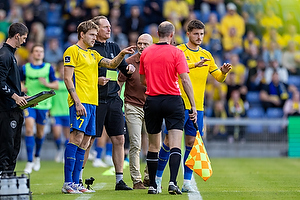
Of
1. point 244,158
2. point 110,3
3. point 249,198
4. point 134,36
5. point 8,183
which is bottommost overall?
point 244,158

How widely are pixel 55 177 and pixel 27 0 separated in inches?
522

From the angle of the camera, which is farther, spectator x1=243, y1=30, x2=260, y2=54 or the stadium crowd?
spectator x1=243, y1=30, x2=260, y2=54

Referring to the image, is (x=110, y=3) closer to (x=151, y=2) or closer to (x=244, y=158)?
(x=151, y=2)

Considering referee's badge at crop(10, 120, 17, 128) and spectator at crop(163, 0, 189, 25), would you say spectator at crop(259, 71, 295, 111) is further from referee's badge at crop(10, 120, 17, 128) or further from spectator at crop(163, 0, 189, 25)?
referee's badge at crop(10, 120, 17, 128)

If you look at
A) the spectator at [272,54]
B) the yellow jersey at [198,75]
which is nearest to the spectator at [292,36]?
the spectator at [272,54]

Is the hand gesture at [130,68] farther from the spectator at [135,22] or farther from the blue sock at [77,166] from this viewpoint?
the spectator at [135,22]

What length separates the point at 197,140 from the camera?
27.8 feet

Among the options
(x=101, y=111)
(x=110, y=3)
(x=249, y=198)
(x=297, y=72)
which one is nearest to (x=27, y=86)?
(x=101, y=111)

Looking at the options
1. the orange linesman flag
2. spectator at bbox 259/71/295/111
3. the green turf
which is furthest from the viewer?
spectator at bbox 259/71/295/111

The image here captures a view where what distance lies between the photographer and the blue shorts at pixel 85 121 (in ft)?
26.5

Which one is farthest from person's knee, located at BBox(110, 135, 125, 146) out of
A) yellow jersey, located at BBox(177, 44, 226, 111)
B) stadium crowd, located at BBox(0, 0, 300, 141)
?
stadium crowd, located at BBox(0, 0, 300, 141)

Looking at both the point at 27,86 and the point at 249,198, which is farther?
the point at 27,86

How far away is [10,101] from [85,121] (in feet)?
3.46

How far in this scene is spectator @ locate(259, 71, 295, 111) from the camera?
805 inches
